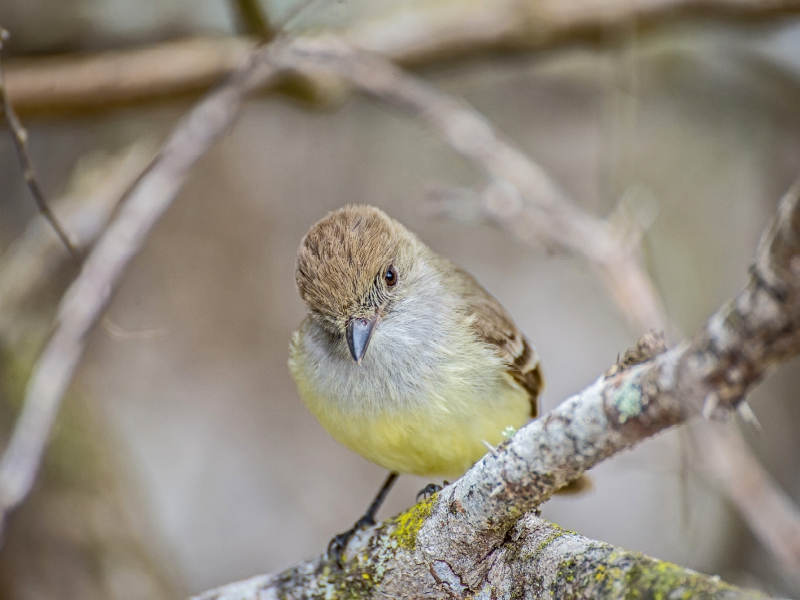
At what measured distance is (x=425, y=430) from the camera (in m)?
2.64

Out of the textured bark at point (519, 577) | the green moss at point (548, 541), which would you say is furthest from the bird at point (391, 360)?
the green moss at point (548, 541)

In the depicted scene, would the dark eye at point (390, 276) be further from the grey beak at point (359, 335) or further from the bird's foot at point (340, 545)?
the bird's foot at point (340, 545)

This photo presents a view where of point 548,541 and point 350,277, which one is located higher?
point 350,277

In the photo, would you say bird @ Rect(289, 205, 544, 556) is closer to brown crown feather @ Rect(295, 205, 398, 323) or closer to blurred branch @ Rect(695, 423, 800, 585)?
brown crown feather @ Rect(295, 205, 398, 323)

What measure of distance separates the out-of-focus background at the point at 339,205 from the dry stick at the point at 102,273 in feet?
4.49

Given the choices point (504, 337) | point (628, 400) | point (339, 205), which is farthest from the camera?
point (339, 205)

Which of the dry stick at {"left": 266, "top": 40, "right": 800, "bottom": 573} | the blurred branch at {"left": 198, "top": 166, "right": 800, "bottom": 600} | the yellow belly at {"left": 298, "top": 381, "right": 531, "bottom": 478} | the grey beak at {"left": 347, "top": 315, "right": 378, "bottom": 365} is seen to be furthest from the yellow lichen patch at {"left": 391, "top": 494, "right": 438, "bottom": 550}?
the dry stick at {"left": 266, "top": 40, "right": 800, "bottom": 573}

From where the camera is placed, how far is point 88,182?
5051 mm

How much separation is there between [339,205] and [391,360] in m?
4.09

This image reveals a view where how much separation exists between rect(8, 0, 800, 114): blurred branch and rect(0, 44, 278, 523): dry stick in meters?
0.96

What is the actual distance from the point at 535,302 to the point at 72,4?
4499 mm

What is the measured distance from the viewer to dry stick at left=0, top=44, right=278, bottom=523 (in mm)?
2732

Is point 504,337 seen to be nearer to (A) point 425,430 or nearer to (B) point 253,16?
(A) point 425,430

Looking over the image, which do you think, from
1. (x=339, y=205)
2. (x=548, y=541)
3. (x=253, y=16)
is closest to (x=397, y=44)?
(x=253, y=16)
